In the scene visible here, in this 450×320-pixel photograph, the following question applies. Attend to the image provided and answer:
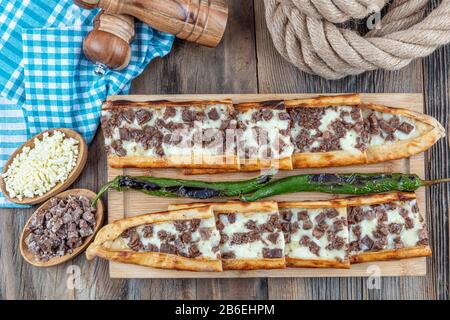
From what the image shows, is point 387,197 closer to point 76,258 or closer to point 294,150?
point 294,150

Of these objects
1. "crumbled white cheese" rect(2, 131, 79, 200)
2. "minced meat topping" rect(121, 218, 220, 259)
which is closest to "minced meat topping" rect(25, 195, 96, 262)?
"crumbled white cheese" rect(2, 131, 79, 200)

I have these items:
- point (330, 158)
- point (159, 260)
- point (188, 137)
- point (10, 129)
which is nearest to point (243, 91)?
point (188, 137)

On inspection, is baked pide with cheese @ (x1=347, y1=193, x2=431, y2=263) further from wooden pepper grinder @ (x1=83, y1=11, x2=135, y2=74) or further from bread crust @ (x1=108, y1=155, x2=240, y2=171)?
wooden pepper grinder @ (x1=83, y1=11, x2=135, y2=74)

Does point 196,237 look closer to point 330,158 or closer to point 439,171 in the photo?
point 330,158

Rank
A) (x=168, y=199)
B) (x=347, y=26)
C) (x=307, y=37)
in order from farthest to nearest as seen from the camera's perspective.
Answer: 1. (x=347, y=26)
2. (x=168, y=199)
3. (x=307, y=37)

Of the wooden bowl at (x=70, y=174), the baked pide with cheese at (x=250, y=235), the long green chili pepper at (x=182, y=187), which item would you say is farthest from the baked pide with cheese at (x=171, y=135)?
the baked pide with cheese at (x=250, y=235)

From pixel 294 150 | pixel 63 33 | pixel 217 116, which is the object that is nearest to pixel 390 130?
pixel 294 150
